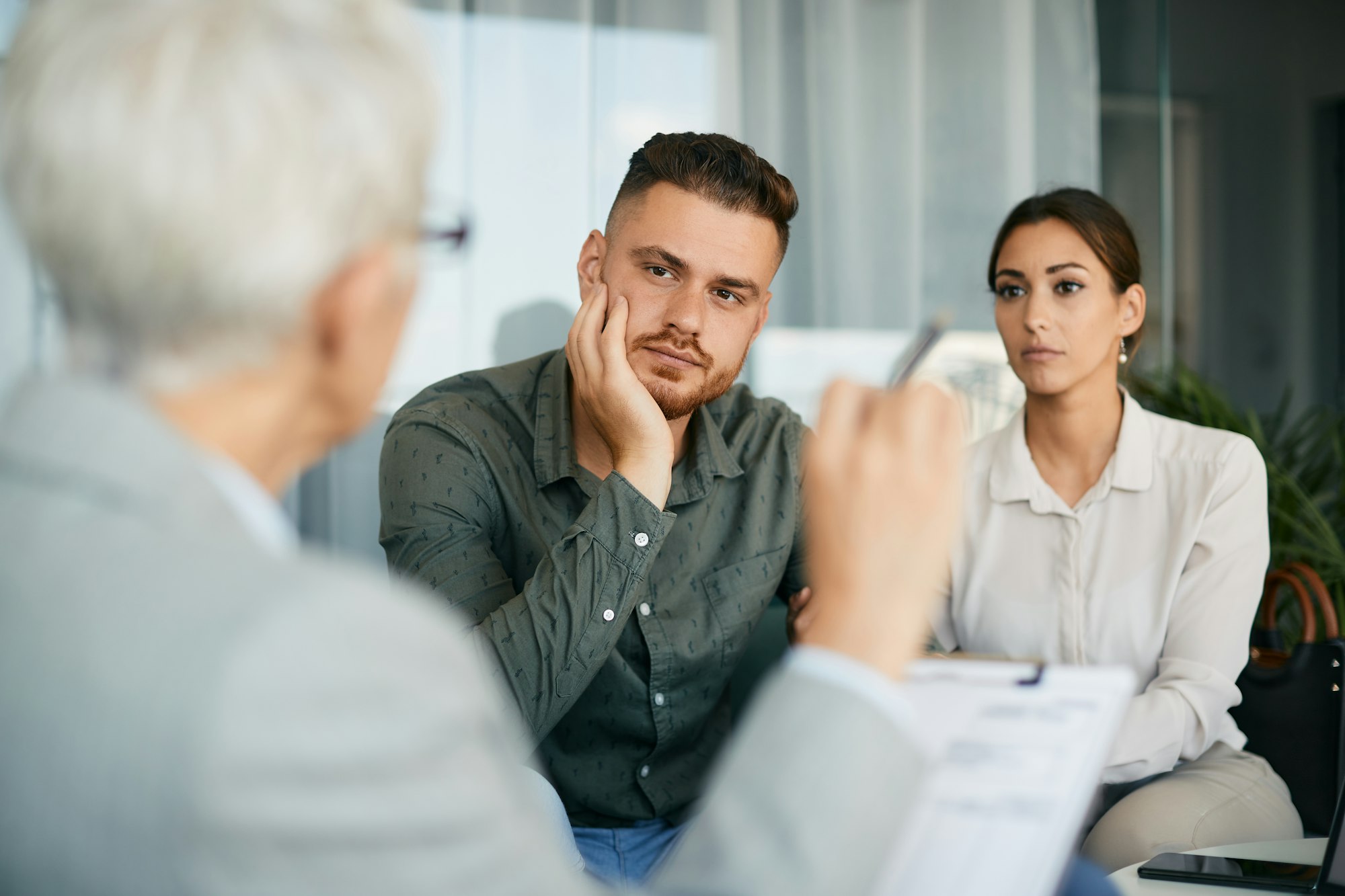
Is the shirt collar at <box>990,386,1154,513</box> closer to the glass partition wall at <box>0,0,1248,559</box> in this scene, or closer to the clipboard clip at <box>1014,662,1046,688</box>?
the glass partition wall at <box>0,0,1248,559</box>

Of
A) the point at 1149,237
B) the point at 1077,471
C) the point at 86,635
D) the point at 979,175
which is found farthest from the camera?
the point at 1149,237

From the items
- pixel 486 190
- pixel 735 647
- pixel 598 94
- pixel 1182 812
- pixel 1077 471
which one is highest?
pixel 598 94

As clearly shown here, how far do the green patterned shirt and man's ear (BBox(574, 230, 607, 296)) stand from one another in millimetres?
136

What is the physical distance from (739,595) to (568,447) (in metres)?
0.33

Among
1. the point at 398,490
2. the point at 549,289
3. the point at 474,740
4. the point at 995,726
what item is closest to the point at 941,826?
the point at 995,726

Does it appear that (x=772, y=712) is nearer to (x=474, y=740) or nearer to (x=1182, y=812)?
(x=474, y=740)

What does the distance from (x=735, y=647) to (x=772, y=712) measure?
42.6 inches

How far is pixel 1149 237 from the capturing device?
3.10m

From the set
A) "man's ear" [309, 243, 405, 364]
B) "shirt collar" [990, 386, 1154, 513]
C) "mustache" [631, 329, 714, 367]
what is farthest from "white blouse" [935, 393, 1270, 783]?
"man's ear" [309, 243, 405, 364]

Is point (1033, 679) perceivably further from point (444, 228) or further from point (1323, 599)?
point (1323, 599)

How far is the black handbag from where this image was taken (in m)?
1.63

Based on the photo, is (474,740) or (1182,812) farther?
(1182,812)

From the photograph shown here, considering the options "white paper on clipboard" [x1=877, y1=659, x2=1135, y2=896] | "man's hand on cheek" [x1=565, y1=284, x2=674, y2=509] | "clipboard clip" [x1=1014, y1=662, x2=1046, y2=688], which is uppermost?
"man's hand on cheek" [x1=565, y1=284, x2=674, y2=509]

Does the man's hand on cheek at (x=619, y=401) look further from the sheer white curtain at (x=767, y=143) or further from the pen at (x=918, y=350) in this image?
the sheer white curtain at (x=767, y=143)
